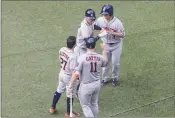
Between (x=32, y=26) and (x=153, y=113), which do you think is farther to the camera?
(x=32, y=26)

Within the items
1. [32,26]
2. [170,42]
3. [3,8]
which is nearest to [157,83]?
[170,42]

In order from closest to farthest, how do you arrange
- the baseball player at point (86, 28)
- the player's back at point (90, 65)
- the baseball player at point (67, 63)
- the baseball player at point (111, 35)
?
the player's back at point (90, 65) < the baseball player at point (67, 63) < the baseball player at point (86, 28) < the baseball player at point (111, 35)

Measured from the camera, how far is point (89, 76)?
586 centimetres

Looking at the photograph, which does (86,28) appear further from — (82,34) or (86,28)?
(82,34)

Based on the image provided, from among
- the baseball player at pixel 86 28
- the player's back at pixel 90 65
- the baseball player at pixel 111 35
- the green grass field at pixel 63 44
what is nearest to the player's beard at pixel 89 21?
the baseball player at pixel 86 28

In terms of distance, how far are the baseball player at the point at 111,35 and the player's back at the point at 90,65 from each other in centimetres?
111

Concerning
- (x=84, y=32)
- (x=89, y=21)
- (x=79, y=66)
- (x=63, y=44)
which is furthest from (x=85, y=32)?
(x=63, y=44)

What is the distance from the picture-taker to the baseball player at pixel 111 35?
682cm

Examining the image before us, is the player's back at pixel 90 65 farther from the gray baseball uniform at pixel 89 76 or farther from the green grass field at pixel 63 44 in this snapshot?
the green grass field at pixel 63 44

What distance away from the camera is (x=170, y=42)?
891cm

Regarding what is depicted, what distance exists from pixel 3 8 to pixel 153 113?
536cm

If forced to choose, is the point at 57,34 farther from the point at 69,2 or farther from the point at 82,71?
the point at 82,71

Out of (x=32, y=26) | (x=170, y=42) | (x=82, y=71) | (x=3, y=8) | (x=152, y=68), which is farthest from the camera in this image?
(x=3, y=8)

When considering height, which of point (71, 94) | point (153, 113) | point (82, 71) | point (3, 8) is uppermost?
point (3, 8)
